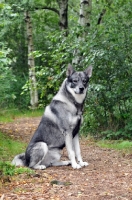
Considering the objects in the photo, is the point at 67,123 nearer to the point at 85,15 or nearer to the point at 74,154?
the point at 74,154

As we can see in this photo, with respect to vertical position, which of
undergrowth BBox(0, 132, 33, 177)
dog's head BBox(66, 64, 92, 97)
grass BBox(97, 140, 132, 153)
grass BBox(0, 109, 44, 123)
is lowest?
grass BBox(0, 109, 44, 123)

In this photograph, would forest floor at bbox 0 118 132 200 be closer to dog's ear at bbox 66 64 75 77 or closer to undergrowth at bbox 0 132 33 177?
undergrowth at bbox 0 132 33 177

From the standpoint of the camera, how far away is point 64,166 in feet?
24.4

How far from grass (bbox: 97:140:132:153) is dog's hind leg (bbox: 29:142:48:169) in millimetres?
2458

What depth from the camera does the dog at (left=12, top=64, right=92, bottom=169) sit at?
736 centimetres

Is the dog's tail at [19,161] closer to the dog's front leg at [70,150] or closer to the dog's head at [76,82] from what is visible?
the dog's front leg at [70,150]

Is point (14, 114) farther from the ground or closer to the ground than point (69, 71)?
closer to the ground

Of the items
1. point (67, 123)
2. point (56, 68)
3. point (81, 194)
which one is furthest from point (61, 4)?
point (81, 194)

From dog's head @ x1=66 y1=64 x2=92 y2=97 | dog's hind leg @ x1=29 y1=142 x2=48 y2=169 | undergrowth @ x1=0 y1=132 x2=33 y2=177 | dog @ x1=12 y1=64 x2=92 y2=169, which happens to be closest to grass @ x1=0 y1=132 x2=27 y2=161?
undergrowth @ x1=0 y1=132 x2=33 y2=177

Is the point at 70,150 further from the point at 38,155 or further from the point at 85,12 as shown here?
the point at 85,12

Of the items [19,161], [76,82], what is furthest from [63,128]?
[19,161]

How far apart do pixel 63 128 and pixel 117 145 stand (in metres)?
2.56

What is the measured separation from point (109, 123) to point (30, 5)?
6.51 m

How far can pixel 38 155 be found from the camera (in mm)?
7203
